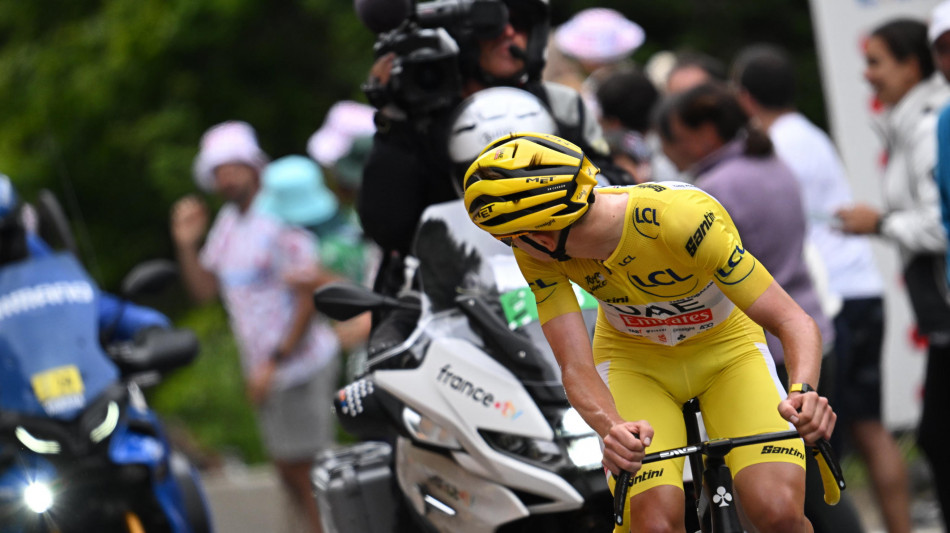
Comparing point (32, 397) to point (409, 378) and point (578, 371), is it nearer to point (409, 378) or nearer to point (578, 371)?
point (409, 378)

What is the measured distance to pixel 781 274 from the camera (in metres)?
5.48

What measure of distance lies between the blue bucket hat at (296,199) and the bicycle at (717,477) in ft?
19.1

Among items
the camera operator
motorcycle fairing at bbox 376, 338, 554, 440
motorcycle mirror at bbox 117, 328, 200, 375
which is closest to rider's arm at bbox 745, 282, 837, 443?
motorcycle fairing at bbox 376, 338, 554, 440

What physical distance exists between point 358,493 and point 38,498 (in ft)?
4.07

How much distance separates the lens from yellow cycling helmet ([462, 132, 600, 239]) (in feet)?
11.7

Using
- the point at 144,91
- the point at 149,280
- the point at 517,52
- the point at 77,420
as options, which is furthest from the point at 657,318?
the point at 144,91

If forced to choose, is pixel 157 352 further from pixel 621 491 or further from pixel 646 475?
pixel 621 491

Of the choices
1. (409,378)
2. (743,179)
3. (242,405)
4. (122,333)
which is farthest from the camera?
(242,405)

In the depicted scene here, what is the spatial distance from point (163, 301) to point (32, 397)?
12.3 m

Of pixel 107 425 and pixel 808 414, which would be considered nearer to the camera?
pixel 808 414

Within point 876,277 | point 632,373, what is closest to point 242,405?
point 876,277

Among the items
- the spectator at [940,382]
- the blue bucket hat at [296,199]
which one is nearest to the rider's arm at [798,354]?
the spectator at [940,382]

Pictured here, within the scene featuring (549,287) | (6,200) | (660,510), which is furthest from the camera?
(6,200)

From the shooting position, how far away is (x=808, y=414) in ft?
11.0
